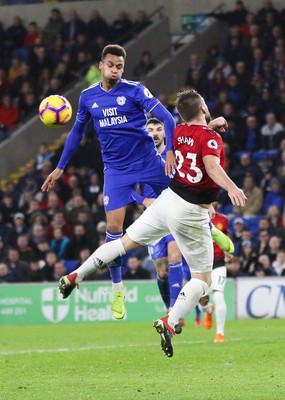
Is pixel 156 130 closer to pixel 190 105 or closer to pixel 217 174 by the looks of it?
pixel 190 105

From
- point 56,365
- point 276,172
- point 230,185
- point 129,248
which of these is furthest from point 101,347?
point 276,172

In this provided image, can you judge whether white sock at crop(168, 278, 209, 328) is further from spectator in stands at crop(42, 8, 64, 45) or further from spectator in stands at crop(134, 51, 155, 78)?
spectator in stands at crop(42, 8, 64, 45)

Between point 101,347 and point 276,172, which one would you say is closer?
point 101,347

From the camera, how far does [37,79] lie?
1159 inches

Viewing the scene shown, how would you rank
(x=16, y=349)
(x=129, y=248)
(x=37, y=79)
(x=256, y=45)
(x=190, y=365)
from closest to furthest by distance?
(x=129, y=248), (x=190, y=365), (x=16, y=349), (x=256, y=45), (x=37, y=79)

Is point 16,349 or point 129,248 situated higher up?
point 129,248

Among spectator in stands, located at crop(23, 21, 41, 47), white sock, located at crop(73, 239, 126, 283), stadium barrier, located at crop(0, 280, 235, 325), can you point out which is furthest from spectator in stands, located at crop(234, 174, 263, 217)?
white sock, located at crop(73, 239, 126, 283)

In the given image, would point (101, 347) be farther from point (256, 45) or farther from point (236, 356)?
point (256, 45)

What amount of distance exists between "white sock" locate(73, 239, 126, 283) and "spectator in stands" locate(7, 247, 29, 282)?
12.2 m

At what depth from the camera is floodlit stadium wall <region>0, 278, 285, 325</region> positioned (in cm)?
2100

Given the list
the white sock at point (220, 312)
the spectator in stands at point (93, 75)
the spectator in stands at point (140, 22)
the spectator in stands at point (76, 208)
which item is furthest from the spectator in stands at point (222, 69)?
the white sock at point (220, 312)

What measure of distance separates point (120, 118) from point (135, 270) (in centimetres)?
1016

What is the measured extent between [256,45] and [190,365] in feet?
47.3

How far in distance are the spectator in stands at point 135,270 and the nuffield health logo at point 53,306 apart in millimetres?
1329
